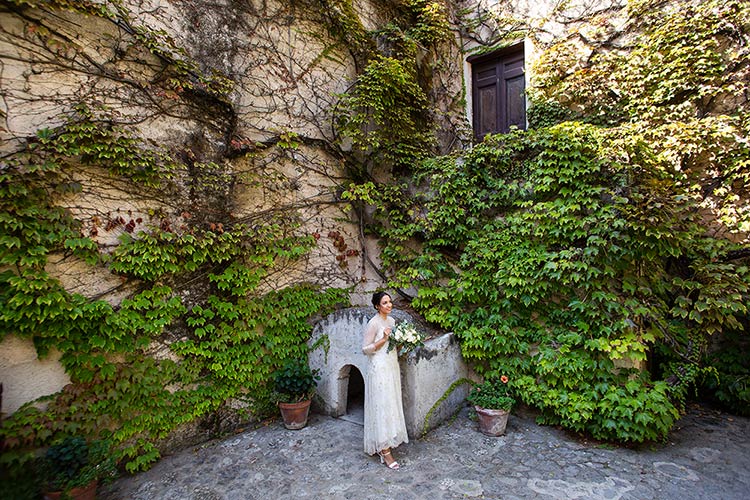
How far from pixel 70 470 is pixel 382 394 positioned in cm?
295

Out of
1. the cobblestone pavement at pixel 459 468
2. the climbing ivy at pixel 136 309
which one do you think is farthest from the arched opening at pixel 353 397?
the climbing ivy at pixel 136 309

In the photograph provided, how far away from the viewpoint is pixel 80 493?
332 cm

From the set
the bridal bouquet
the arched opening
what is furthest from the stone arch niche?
the bridal bouquet

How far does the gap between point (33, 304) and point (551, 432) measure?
589 cm

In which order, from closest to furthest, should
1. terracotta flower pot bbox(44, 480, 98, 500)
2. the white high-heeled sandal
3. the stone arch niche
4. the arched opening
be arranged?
1. terracotta flower pot bbox(44, 480, 98, 500)
2. the white high-heeled sandal
3. the stone arch niche
4. the arched opening

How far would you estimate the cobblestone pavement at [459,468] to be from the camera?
357cm

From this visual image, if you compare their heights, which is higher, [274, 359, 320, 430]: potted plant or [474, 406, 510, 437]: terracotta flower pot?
[274, 359, 320, 430]: potted plant

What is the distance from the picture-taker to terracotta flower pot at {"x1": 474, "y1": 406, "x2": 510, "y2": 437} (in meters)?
4.64

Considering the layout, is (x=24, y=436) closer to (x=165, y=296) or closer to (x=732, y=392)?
(x=165, y=296)

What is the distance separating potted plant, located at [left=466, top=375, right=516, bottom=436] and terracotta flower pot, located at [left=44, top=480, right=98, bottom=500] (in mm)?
4151

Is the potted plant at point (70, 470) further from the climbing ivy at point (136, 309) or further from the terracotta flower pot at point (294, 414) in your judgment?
the terracotta flower pot at point (294, 414)

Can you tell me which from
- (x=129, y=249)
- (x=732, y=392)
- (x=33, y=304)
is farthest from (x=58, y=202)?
(x=732, y=392)

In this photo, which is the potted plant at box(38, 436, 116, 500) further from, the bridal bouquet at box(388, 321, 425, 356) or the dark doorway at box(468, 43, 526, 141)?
the dark doorway at box(468, 43, 526, 141)

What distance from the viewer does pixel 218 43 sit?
5027mm
